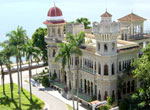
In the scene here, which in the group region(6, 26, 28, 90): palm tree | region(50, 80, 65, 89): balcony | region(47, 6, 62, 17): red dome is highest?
region(47, 6, 62, 17): red dome

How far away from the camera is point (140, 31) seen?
53719 mm

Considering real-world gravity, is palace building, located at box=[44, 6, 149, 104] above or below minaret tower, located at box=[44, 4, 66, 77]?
below

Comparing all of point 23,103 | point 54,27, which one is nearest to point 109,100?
point 23,103

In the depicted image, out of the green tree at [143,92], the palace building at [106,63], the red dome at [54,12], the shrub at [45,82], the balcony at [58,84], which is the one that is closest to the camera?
the green tree at [143,92]

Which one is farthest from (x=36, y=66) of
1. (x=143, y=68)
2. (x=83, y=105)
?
(x=143, y=68)

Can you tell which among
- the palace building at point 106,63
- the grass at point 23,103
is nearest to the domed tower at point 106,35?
the palace building at point 106,63

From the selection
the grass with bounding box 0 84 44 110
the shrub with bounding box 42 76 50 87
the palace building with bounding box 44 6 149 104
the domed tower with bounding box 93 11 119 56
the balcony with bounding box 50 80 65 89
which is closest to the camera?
the domed tower with bounding box 93 11 119 56

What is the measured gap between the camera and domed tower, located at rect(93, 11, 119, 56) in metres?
37.2

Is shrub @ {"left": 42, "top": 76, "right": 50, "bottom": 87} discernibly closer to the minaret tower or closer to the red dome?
Result: the minaret tower

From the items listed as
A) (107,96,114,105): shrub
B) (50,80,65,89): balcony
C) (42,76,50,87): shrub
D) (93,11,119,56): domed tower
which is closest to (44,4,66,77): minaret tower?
(50,80,65,89): balcony

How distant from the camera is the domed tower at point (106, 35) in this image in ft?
122

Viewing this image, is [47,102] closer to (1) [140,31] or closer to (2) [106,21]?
(2) [106,21]

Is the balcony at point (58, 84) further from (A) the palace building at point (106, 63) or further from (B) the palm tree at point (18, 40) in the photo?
(B) the palm tree at point (18, 40)

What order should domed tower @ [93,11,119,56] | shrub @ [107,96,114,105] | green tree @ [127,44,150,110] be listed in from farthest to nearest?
shrub @ [107,96,114,105]
domed tower @ [93,11,119,56]
green tree @ [127,44,150,110]
